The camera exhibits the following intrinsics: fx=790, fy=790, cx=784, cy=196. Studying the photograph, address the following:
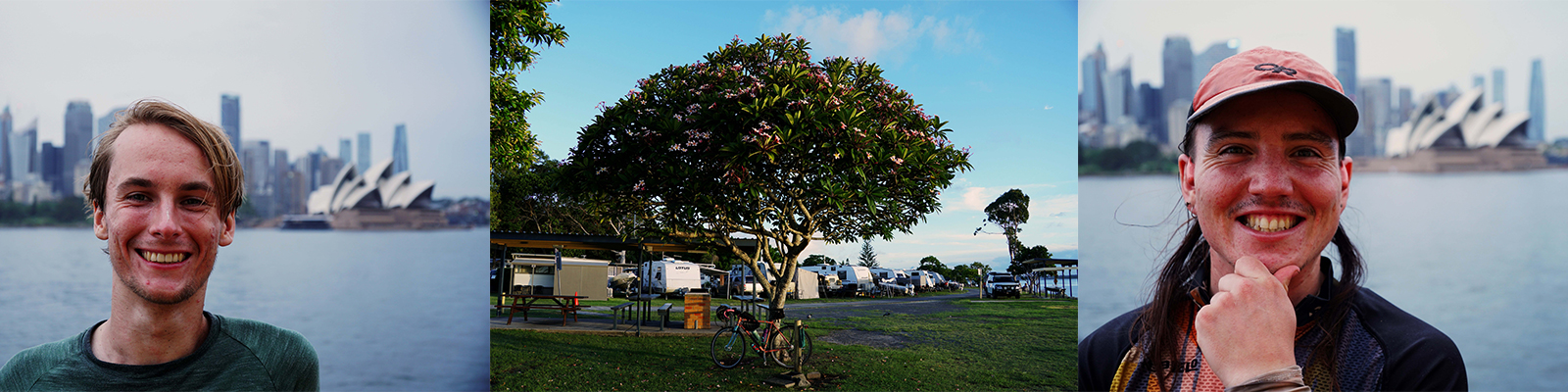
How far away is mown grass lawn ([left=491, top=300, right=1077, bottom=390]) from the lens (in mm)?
5867

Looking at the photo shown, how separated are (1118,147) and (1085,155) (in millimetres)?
217

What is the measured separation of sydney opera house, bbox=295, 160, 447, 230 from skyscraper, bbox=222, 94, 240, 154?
0.43 metres

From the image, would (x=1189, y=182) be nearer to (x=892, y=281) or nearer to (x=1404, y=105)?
(x=1404, y=105)

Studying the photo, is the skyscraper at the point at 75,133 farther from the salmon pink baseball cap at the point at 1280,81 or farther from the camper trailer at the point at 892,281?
the camper trailer at the point at 892,281

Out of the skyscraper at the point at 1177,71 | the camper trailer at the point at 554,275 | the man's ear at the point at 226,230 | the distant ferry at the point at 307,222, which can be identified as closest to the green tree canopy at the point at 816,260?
the camper trailer at the point at 554,275

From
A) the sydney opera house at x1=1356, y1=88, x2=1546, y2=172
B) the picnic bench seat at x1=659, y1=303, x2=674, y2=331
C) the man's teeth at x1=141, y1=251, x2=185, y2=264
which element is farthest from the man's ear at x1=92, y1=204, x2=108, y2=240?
the sydney opera house at x1=1356, y1=88, x2=1546, y2=172

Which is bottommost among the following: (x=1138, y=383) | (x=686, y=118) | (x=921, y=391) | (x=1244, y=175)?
(x=921, y=391)

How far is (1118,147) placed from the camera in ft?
14.1

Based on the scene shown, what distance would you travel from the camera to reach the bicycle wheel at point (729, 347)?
19.2 ft

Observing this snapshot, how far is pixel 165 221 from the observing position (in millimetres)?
2539

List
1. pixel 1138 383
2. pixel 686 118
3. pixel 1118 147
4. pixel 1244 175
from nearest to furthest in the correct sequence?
pixel 1244 175, pixel 1138 383, pixel 1118 147, pixel 686 118

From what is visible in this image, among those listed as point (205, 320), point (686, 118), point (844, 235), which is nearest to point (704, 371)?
point (844, 235)

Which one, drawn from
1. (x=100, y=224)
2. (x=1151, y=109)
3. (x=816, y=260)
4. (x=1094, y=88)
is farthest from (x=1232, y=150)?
(x=816, y=260)

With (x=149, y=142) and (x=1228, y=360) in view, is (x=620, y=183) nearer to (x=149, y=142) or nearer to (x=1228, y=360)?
(x=149, y=142)
